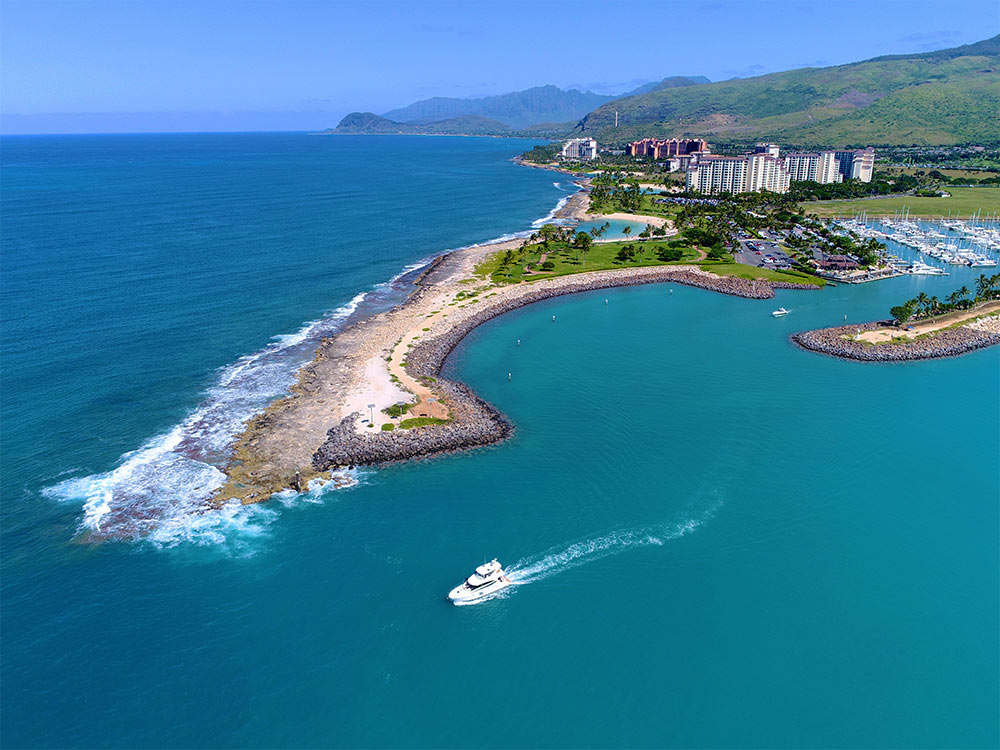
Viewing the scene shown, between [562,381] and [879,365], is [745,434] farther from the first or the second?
[879,365]

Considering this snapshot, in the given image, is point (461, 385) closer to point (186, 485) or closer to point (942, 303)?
point (186, 485)

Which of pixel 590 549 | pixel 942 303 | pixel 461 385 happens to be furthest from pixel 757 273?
pixel 590 549

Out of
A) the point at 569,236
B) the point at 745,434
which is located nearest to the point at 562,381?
the point at 745,434

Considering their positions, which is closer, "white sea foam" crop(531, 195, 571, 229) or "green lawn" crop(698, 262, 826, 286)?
"green lawn" crop(698, 262, 826, 286)

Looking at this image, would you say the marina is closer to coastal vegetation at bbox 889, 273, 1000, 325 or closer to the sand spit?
coastal vegetation at bbox 889, 273, 1000, 325

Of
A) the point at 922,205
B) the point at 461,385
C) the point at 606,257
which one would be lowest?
the point at 461,385

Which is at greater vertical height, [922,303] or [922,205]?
[922,205]

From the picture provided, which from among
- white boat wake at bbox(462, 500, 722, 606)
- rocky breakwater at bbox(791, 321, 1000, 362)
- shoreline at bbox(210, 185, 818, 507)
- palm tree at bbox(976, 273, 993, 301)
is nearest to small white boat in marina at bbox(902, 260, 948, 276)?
palm tree at bbox(976, 273, 993, 301)
